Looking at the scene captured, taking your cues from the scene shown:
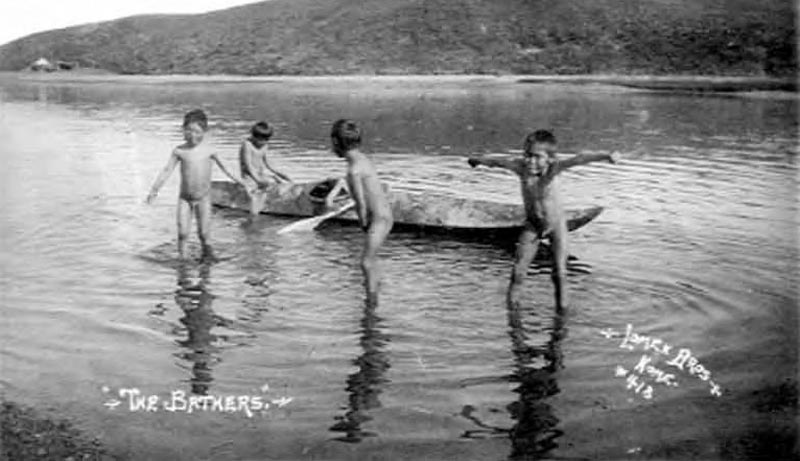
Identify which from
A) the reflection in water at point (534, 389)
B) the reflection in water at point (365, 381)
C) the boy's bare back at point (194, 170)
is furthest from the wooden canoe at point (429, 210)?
the reflection in water at point (365, 381)

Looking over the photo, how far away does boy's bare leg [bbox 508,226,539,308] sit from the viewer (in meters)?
7.62

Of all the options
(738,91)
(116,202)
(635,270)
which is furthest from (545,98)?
(635,270)

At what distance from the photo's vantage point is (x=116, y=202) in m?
14.0

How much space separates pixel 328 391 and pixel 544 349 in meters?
1.81

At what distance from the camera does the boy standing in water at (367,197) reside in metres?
7.74

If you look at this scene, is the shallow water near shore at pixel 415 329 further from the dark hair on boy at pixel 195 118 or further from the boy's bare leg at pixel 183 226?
the dark hair on boy at pixel 195 118

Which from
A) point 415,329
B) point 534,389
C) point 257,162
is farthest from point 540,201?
A: point 257,162

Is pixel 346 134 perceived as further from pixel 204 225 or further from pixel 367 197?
pixel 204 225

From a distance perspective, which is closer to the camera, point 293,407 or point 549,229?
point 293,407

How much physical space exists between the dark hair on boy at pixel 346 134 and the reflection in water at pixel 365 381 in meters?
1.53

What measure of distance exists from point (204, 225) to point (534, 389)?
16.3ft

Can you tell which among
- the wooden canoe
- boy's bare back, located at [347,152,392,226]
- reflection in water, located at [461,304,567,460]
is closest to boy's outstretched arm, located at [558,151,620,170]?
reflection in water, located at [461,304,567,460]

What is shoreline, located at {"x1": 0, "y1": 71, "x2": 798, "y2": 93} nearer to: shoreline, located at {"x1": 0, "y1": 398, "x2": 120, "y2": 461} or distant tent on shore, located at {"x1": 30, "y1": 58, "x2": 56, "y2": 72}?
distant tent on shore, located at {"x1": 30, "y1": 58, "x2": 56, "y2": 72}

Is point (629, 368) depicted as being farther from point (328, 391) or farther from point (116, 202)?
point (116, 202)
